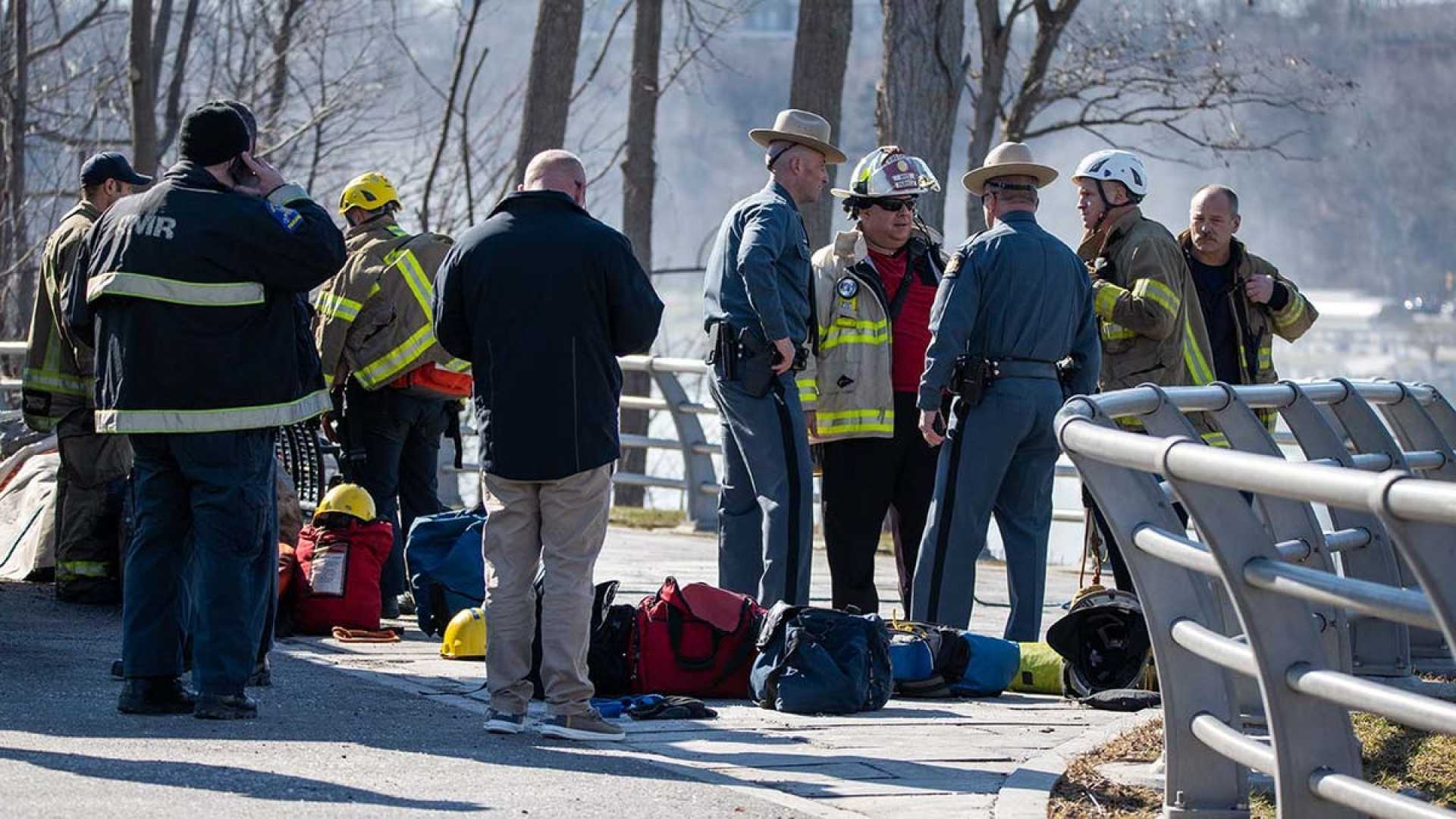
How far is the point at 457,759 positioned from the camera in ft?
20.0

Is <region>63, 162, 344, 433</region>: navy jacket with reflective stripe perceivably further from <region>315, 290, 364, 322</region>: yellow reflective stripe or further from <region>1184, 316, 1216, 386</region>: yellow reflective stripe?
<region>1184, 316, 1216, 386</region>: yellow reflective stripe

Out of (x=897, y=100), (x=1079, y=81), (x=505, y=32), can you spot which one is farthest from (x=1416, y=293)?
(x=897, y=100)

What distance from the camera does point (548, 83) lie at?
19.4 meters

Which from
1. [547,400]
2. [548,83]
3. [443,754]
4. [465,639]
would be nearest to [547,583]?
[547,400]

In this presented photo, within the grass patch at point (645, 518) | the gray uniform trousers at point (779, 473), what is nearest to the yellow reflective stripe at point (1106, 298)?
the gray uniform trousers at point (779, 473)

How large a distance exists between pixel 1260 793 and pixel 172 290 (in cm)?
348

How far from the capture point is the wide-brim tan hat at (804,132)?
8664 mm

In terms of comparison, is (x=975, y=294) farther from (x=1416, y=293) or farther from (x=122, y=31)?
(x=1416, y=293)

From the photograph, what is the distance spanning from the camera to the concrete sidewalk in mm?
5469

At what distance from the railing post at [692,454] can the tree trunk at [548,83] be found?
4061mm

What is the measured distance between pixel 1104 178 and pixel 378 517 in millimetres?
3450

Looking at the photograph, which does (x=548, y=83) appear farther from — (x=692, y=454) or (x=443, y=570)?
(x=443, y=570)

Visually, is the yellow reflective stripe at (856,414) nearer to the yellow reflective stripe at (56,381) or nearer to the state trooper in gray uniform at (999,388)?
the state trooper in gray uniform at (999,388)

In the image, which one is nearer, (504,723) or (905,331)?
(504,723)
